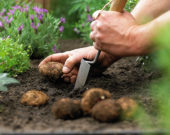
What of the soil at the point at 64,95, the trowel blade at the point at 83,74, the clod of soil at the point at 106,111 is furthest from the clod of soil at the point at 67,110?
the trowel blade at the point at 83,74

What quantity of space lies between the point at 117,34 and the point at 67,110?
2.53 feet

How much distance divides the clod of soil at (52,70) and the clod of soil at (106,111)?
3.52 feet

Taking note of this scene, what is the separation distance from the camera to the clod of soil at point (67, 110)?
1.78m

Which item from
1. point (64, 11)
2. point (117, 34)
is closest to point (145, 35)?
point (117, 34)

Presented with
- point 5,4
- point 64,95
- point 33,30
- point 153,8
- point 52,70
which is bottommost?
point 64,95

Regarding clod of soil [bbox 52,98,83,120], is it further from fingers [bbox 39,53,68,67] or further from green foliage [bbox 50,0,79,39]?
green foliage [bbox 50,0,79,39]

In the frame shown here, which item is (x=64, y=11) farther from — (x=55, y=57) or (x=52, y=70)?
(x=52, y=70)

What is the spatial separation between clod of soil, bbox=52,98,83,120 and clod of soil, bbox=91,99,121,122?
0.48 ft

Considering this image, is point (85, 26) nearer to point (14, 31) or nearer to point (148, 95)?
point (14, 31)

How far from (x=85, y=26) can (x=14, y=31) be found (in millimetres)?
1665

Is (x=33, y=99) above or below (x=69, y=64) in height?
below

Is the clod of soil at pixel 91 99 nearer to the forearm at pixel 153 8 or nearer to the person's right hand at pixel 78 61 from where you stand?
the person's right hand at pixel 78 61

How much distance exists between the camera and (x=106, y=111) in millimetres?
1641

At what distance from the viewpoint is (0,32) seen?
3.65 metres
